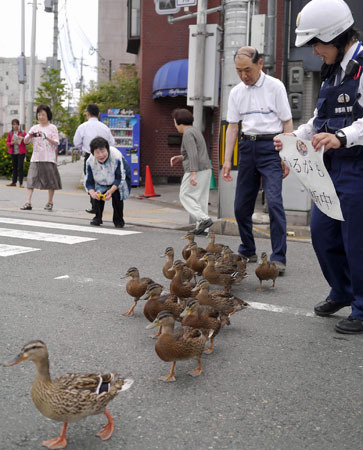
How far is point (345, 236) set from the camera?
170 inches

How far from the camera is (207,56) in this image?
1032 centimetres

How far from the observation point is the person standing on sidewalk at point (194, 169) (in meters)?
9.31

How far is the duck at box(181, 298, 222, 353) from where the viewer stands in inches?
156

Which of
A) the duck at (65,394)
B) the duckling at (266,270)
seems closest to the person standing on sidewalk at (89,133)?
the duckling at (266,270)

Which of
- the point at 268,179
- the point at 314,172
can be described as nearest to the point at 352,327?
the point at 314,172

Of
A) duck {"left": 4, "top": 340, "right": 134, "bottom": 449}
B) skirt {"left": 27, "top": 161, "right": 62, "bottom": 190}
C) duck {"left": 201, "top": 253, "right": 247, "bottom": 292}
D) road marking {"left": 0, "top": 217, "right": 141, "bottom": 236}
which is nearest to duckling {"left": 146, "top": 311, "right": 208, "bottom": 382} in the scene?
duck {"left": 4, "top": 340, "right": 134, "bottom": 449}

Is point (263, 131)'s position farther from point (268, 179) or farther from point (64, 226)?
point (64, 226)

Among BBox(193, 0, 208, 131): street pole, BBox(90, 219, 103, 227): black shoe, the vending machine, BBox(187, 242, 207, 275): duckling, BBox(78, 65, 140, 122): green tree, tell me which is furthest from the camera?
BBox(78, 65, 140, 122): green tree

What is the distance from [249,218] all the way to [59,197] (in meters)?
8.74

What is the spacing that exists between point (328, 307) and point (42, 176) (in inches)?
302

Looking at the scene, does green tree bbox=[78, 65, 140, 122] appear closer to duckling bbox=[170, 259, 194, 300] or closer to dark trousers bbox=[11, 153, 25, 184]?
dark trousers bbox=[11, 153, 25, 184]

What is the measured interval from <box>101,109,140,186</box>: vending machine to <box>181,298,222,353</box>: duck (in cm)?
1608

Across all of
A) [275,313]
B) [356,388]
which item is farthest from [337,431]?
[275,313]

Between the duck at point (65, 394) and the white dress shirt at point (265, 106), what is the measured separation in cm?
417
